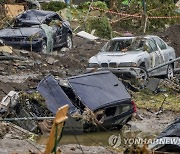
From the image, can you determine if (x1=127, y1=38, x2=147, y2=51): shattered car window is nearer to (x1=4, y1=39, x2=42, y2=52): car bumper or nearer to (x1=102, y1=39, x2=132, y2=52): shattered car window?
(x1=102, y1=39, x2=132, y2=52): shattered car window

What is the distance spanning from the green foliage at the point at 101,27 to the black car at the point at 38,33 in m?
4.08

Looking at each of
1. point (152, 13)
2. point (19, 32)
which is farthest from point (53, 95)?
point (152, 13)

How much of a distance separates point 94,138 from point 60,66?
9.95 meters

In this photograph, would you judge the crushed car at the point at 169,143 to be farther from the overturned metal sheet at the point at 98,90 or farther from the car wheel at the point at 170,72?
the car wheel at the point at 170,72

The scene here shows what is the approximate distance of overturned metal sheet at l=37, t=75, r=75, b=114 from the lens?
14.4m

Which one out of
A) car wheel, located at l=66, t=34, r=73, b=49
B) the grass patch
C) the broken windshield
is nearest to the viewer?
the grass patch

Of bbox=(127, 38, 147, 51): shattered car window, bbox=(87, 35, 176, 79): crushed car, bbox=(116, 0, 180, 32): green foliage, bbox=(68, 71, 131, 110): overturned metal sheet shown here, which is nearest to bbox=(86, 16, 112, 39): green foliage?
bbox=(116, 0, 180, 32): green foliage

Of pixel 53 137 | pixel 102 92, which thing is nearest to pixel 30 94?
pixel 102 92

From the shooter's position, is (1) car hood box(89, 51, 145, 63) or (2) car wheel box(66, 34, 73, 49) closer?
(1) car hood box(89, 51, 145, 63)

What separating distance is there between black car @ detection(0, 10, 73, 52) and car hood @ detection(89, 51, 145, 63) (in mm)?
3643

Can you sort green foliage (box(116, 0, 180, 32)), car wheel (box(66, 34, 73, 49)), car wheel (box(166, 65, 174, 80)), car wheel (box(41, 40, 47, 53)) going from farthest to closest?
green foliage (box(116, 0, 180, 32)) < car wheel (box(66, 34, 73, 49)) < car wheel (box(41, 40, 47, 53)) < car wheel (box(166, 65, 174, 80))

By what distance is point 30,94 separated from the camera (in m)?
14.8

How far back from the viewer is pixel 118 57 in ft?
68.4

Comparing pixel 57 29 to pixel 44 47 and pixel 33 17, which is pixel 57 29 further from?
pixel 44 47
